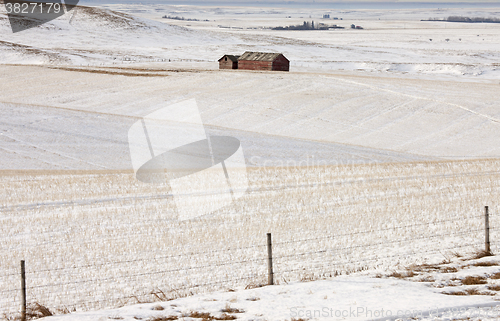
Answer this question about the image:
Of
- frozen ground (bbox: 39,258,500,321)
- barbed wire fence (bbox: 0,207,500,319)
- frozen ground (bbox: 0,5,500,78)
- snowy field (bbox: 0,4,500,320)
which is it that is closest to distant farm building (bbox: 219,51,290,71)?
frozen ground (bbox: 0,5,500,78)

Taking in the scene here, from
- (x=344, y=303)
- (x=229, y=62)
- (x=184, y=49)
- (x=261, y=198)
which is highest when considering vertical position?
(x=184, y=49)

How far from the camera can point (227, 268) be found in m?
13.2

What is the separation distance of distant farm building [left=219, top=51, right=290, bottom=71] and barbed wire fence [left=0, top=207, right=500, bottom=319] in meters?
55.5

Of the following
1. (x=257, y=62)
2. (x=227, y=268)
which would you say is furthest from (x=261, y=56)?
(x=227, y=268)

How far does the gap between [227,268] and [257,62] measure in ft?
194

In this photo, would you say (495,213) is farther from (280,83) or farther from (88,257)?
(280,83)

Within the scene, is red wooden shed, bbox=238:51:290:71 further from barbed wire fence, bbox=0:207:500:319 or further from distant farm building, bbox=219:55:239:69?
barbed wire fence, bbox=0:207:500:319

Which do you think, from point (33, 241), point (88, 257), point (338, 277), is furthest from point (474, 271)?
point (33, 241)

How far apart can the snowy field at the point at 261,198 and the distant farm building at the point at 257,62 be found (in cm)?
938

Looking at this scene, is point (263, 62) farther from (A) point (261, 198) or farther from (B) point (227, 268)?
(B) point (227, 268)

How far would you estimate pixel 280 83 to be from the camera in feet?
180

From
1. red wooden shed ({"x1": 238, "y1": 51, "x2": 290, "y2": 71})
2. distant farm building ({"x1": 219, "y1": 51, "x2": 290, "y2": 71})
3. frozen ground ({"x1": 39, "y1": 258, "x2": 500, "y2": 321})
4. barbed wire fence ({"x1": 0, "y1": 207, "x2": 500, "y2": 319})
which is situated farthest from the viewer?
distant farm building ({"x1": 219, "y1": 51, "x2": 290, "y2": 71})

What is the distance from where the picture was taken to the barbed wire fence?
37.8 ft

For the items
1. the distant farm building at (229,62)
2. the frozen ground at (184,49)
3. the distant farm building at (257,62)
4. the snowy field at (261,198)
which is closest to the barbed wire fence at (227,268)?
the snowy field at (261,198)
